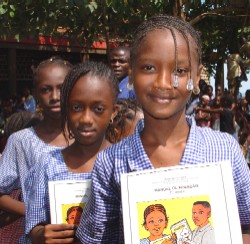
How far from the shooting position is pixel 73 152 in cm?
211

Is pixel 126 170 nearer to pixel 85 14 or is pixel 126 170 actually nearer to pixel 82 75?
pixel 82 75

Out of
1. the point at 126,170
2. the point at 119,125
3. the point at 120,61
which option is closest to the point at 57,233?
the point at 126,170

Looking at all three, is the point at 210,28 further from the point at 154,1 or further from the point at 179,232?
the point at 179,232

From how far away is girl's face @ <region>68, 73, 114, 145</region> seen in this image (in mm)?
2078

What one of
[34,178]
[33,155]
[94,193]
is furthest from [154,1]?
[94,193]

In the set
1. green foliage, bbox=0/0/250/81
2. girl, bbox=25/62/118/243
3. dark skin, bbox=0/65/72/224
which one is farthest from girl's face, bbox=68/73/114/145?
green foliage, bbox=0/0/250/81

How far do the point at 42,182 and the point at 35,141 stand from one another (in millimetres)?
594

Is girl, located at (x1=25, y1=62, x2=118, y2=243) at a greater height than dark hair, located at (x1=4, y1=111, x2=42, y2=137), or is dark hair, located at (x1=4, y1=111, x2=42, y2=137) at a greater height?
dark hair, located at (x1=4, y1=111, x2=42, y2=137)

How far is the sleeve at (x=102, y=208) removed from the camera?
63.1 inches

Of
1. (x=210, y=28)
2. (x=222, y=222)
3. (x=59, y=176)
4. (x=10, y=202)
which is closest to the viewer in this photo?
(x=222, y=222)

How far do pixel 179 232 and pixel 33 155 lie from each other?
1123 millimetres

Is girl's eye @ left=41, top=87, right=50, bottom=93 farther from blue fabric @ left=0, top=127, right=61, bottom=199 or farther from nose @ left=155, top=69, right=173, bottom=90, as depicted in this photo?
nose @ left=155, top=69, right=173, bottom=90

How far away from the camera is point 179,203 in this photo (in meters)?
1.53

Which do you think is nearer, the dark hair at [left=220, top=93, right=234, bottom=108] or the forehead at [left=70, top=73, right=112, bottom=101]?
the forehead at [left=70, top=73, right=112, bottom=101]
